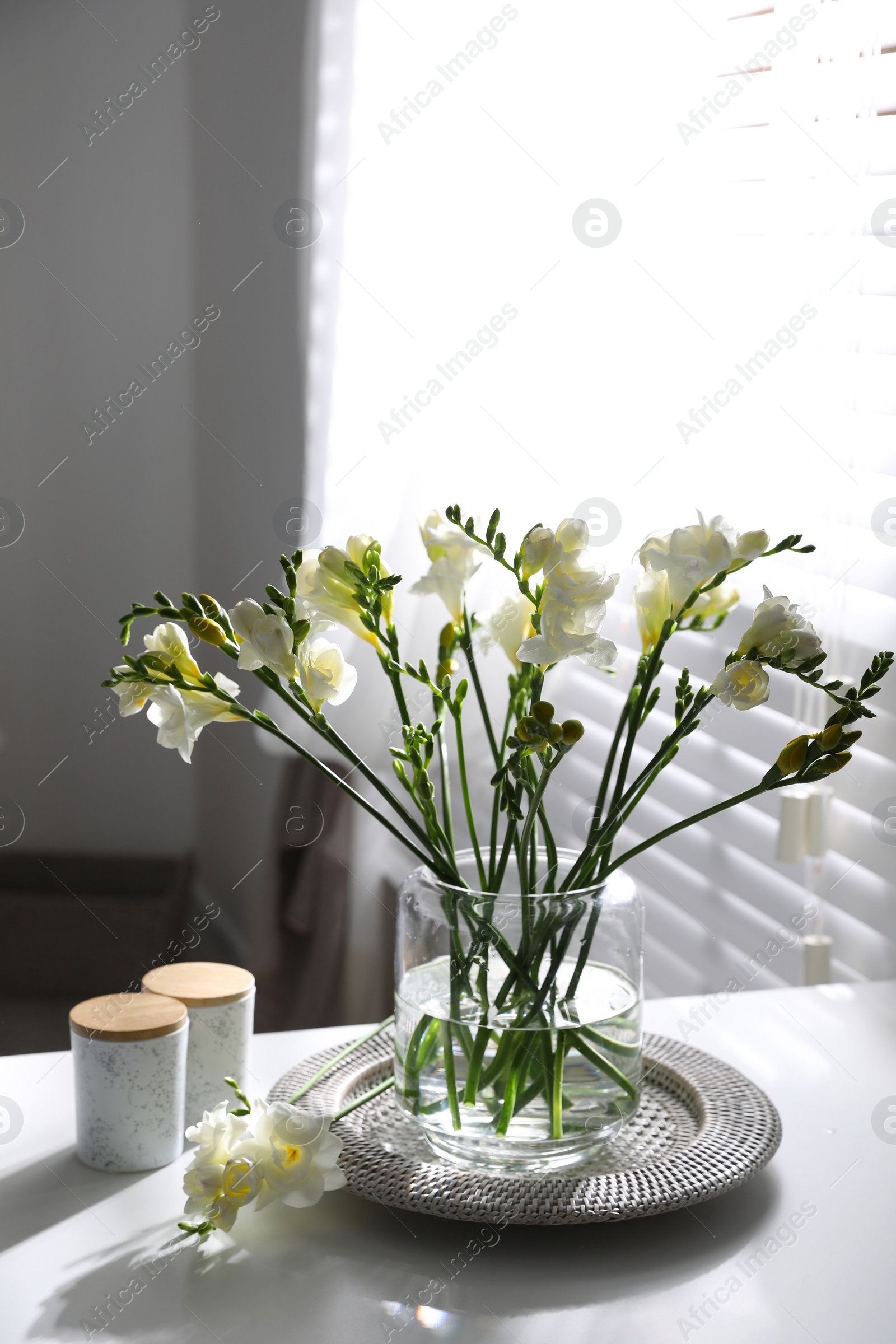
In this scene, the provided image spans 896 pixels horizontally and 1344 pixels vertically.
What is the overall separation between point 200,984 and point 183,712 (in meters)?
0.24

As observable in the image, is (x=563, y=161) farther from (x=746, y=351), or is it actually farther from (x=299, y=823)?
(x=299, y=823)

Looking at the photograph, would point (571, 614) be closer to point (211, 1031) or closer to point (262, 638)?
point (262, 638)

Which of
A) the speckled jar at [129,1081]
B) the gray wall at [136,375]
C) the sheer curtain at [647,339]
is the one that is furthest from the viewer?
the gray wall at [136,375]

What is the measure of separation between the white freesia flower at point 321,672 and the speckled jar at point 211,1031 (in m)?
0.24

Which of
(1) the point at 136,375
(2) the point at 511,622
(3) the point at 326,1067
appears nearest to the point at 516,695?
(2) the point at 511,622

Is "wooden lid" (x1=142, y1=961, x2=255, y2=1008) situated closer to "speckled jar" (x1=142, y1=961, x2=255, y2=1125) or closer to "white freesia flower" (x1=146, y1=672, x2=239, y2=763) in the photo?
"speckled jar" (x1=142, y1=961, x2=255, y2=1125)

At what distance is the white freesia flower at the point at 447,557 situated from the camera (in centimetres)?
75

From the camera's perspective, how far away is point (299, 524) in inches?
76.4

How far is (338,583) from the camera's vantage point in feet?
2.30

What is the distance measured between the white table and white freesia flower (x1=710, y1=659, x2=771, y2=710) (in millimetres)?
326

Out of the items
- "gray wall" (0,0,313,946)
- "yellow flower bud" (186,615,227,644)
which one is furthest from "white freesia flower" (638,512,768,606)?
"gray wall" (0,0,313,946)

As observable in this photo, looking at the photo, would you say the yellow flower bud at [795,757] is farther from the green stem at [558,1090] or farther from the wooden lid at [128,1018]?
the wooden lid at [128,1018]

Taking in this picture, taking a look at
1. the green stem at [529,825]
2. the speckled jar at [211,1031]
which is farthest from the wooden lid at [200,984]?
the green stem at [529,825]

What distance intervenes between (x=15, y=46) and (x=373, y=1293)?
176 cm
